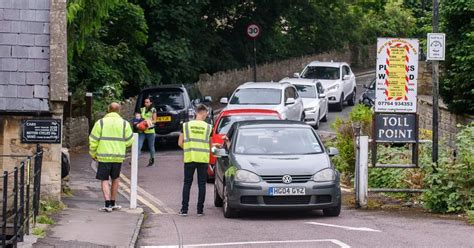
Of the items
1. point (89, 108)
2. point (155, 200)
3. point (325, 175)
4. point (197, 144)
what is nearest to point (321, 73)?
point (89, 108)

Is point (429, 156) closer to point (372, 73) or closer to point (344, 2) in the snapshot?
point (344, 2)

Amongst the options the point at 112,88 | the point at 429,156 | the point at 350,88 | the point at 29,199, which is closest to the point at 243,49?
the point at 350,88

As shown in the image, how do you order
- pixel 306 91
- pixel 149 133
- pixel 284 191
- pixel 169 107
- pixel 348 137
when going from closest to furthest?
pixel 284 191
pixel 348 137
pixel 149 133
pixel 169 107
pixel 306 91

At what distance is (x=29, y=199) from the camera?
522 inches

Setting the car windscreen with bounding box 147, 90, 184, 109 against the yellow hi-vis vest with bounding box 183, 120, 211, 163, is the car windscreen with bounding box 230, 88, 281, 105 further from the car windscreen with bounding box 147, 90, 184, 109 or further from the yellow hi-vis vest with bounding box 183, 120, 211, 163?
the yellow hi-vis vest with bounding box 183, 120, 211, 163


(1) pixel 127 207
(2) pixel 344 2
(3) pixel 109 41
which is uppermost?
(2) pixel 344 2

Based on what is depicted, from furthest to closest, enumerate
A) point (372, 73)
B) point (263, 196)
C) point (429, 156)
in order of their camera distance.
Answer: point (372, 73)
point (429, 156)
point (263, 196)

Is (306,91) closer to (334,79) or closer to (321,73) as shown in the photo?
(334,79)

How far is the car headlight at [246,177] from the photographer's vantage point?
49.4 feet

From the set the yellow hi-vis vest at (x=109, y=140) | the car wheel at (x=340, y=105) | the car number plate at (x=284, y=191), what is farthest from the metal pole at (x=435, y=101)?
the car wheel at (x=340, y=105)

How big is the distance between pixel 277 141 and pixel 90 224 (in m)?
3.65

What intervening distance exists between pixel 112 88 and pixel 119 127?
16.3m

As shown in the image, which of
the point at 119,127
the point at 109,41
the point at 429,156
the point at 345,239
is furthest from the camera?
the point at 109,41

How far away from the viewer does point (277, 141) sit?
1644cm
